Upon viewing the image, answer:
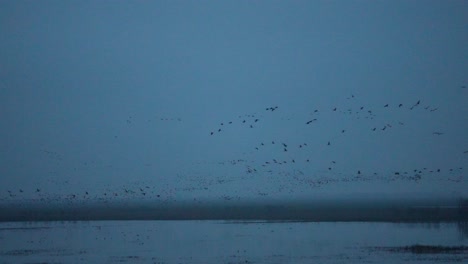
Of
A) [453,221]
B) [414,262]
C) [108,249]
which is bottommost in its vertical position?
[414,262]

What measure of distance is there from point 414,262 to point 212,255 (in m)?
9.75

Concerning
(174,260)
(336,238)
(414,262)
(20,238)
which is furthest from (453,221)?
(20,238)

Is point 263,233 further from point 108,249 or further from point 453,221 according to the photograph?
point 453,221

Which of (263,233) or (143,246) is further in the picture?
(263,233)

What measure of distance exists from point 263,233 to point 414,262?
15.9 metres

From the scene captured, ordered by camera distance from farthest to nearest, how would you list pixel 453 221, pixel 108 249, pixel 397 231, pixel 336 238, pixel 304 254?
1. pixel 453 221
2. pixel 397 231
3. pixel 336 238
4. pixel 108 249
5. pixel 304 254

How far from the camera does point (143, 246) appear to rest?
38688 millimetres

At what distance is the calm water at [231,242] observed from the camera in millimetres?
33125

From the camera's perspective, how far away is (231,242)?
131ft

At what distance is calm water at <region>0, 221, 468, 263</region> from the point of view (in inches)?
1304

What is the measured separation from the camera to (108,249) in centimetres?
3722

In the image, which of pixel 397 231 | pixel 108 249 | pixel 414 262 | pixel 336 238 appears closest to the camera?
pixel 414 262

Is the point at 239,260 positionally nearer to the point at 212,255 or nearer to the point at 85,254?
the point at 212,255

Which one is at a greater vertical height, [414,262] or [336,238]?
[336,238]
